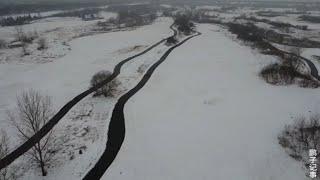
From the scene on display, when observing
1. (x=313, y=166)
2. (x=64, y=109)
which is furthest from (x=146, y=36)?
(x=313, y=166)

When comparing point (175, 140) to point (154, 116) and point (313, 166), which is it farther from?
point (313, 166)

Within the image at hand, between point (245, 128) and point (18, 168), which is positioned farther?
point (245, 128)

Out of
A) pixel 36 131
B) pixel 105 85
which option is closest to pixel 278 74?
pixel 105 85

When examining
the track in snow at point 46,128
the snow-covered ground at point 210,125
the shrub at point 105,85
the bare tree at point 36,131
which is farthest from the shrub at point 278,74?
the bare tree at point 36,131

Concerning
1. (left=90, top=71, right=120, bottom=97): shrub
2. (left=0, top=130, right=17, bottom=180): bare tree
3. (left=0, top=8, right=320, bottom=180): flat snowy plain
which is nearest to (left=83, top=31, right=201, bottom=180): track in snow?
(left=0, top=8, right=320, bottom=180): flat snowy plain

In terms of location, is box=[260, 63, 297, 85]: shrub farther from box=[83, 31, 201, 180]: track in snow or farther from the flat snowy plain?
box=[83, 31, 201, 180]: track in snow
